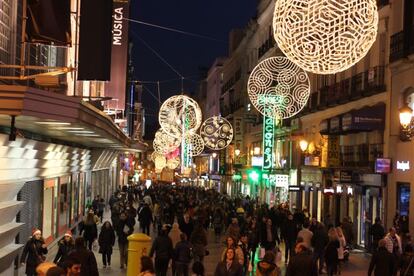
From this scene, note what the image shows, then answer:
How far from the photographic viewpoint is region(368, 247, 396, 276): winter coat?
52.0 feet

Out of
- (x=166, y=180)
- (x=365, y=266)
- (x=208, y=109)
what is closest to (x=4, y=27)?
(x=365, y=266)

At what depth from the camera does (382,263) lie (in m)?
15.8

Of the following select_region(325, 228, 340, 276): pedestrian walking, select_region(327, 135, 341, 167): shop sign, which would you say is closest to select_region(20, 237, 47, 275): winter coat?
select_region(325, 228, 340, 276): pedestrian walking

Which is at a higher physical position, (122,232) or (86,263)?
(86,263)

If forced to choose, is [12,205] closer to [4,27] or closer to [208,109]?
[4,27]

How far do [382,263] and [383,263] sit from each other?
0.02 m

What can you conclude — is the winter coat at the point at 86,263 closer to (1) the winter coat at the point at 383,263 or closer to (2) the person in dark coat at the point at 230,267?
(2) the person in dark coat at the point at 230,267

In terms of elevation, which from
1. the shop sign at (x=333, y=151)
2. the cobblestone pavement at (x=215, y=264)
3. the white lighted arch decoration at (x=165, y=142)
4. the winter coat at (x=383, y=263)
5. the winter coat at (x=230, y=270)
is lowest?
the cobblestone pavement at (x=215, y=264)

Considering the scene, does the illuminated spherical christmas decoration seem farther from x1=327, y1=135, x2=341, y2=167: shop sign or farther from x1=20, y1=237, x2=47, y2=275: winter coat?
x1=20, y1=237, x2=47, y2=275: winter coat

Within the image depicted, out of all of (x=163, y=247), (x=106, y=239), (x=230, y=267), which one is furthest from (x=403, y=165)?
(x=230, y=267)

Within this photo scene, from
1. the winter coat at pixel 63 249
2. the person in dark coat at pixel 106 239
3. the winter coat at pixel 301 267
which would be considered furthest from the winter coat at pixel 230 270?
the person in dark coat at pixel 106 239

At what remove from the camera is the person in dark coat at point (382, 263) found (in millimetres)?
15836

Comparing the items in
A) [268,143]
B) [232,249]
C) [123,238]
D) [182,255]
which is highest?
[268,143]

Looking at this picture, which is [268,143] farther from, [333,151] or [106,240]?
[106,240]
